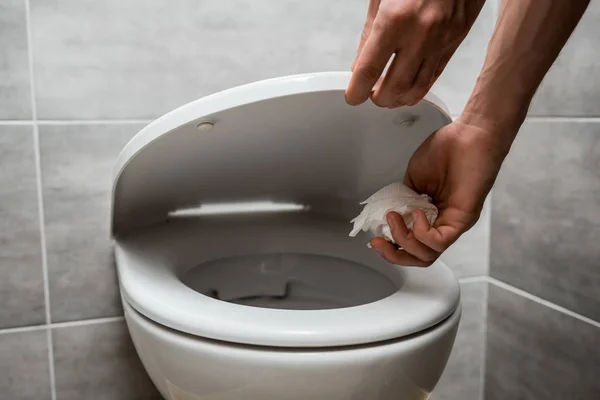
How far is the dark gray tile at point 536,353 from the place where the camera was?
2.84 feet

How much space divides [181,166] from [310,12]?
0.40 metres

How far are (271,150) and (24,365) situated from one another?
1.82 feet

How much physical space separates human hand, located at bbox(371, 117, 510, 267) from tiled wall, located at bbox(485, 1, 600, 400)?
0.36 meters

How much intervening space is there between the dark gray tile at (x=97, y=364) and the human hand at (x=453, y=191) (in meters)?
0.56

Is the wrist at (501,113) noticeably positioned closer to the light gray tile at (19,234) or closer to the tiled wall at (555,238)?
the tiled wall at (555,238)

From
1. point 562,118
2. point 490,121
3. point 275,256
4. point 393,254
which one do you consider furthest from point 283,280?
point 562,118

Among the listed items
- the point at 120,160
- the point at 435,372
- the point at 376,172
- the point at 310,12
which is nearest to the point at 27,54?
the point at 120,160

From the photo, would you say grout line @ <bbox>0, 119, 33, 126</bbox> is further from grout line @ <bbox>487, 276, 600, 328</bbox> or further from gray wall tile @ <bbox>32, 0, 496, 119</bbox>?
grout line @ <bbox>487, 276, 600, 328</bbox>

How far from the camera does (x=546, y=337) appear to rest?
0.94 metres

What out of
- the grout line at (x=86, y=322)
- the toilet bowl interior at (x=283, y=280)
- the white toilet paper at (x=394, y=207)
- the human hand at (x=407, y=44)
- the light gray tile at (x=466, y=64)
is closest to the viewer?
the human hand at (x=407, y=44)

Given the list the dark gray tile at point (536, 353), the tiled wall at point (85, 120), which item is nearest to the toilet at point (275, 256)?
the tiled wall at point (85, 120)

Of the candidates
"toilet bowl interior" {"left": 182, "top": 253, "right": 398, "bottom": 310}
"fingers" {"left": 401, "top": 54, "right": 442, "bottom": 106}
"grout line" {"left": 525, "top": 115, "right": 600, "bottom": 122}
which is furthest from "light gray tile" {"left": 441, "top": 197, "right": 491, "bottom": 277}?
"fingers" {"left": 401, "top": 54, "right": 442, "bottom": 106}

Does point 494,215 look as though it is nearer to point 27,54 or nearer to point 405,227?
point 405,227

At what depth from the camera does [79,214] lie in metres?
0.90
